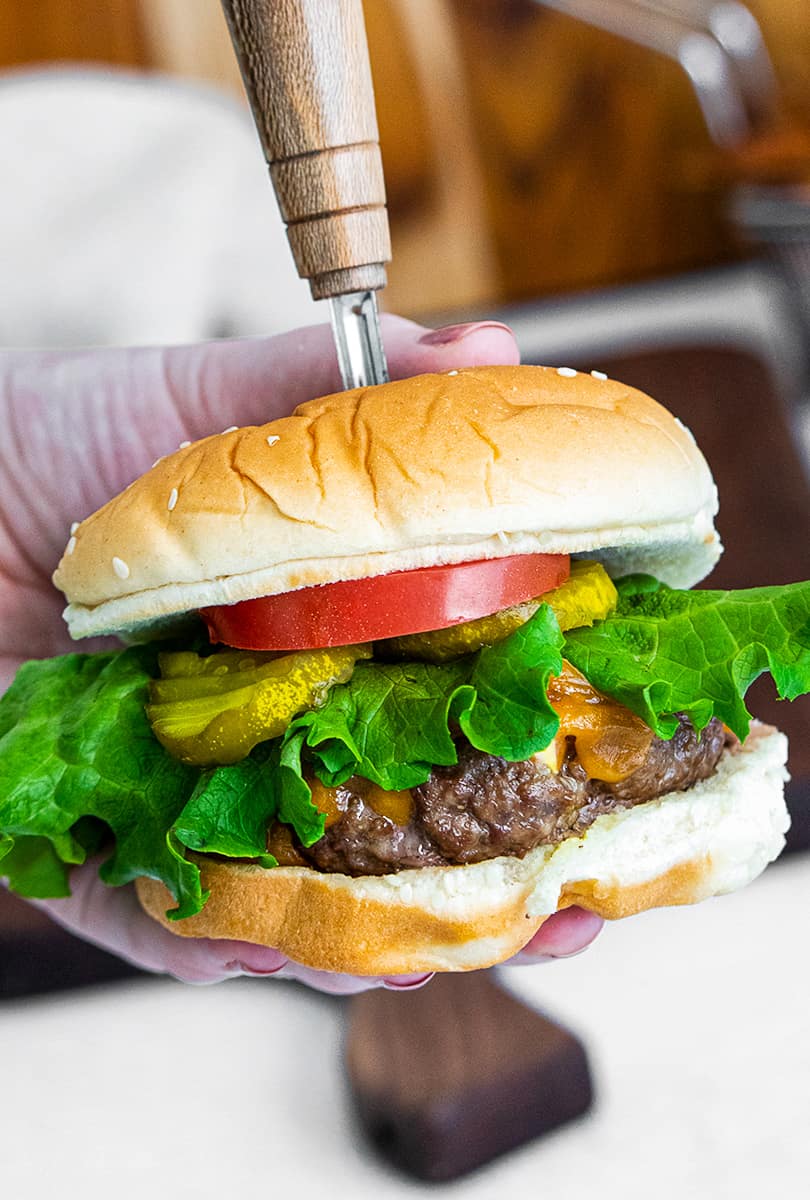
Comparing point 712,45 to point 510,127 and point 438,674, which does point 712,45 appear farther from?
point 438,674

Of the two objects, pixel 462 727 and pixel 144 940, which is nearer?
pixel 462 727

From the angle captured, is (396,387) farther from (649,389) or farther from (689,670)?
(649,389)

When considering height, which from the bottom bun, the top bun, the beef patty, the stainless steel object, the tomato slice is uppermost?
the stainless steel object

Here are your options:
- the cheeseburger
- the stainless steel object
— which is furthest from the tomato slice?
the stainless steel object

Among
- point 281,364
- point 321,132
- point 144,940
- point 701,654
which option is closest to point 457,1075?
point 144,940

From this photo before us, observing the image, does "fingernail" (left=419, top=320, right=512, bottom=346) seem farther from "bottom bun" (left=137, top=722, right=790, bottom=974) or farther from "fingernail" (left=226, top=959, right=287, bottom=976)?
"fingernail" (left=226, top=959, right=287, bottom=976)
